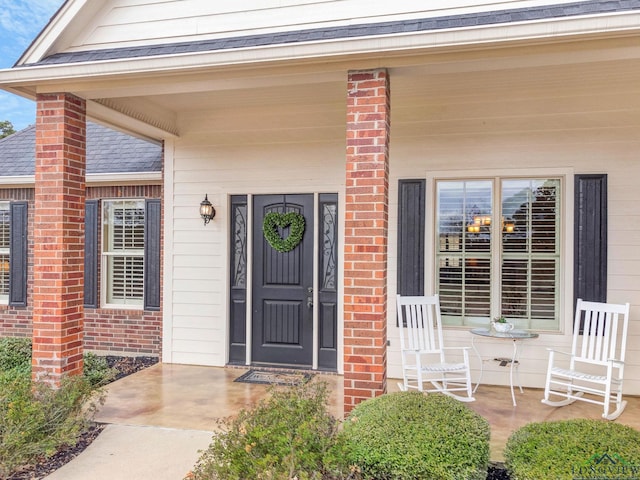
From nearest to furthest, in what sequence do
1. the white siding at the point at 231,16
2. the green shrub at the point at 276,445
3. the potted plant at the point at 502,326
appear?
the green shrub at the point at 276,445 → the white siding at the point at 231,16 → the potted plant at the point at 502,326

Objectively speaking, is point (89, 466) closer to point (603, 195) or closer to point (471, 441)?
point (471, 441)

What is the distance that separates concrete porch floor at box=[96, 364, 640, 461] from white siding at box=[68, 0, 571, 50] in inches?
132

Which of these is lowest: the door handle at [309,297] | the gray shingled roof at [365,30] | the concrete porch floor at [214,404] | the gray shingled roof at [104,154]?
the concrete porch floor at [214,404]

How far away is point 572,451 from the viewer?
2.51 metres

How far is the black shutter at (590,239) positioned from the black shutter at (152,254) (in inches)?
197

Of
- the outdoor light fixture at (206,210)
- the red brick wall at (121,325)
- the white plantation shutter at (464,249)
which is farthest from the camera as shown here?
the red brick wall at (121,325)

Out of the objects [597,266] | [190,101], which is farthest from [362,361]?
[190,101]

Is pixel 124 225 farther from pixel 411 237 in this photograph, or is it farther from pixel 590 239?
pixel 590 239

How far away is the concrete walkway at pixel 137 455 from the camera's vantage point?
3.29m

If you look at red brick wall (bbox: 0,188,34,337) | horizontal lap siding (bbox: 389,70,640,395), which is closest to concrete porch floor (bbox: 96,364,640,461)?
horizontal lap siding (bbox: 389,70,640,395)

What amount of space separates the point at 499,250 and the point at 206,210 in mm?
3435

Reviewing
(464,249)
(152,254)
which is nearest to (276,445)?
(464,249)

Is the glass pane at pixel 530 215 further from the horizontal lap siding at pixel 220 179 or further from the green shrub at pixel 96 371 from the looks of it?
the green shrub at pixel 96 371

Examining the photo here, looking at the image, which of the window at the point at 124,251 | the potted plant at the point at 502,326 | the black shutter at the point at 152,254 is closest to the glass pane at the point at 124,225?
the window at the point at 124,251
